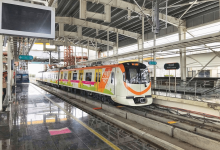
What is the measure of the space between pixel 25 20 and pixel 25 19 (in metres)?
0.03

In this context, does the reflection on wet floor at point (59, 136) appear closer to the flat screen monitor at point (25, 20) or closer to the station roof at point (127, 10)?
the flat screen monitor at point (25, 20)

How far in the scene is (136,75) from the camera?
380 inches

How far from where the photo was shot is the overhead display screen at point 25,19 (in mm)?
4207

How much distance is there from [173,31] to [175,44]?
1235 cm

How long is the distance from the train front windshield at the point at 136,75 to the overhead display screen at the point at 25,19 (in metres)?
5.59

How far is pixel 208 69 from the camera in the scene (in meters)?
22.8

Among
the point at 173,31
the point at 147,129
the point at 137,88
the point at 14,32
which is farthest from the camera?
the point at 173,31

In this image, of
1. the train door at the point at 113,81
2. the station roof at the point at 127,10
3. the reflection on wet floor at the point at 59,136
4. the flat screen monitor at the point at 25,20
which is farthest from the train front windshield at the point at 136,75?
the flat screen monitor at the point at 25,20

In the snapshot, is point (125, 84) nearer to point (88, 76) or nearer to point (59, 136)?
point (88, 76)

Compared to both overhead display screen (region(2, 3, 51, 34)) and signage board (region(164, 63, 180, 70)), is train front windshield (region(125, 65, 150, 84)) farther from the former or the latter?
overhead display screen (region(2, 3, 51, 34))

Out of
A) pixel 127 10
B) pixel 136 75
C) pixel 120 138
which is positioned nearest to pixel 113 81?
pixel 136 75

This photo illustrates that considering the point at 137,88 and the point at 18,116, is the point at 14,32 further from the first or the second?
the point at 137,88

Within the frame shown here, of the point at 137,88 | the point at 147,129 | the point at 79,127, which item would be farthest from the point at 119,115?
the point at 79,127

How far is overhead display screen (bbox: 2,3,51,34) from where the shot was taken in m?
4.21
